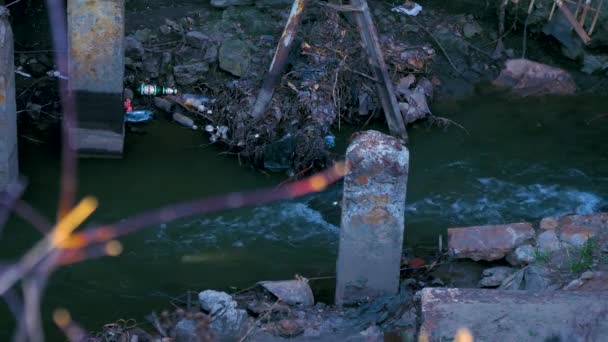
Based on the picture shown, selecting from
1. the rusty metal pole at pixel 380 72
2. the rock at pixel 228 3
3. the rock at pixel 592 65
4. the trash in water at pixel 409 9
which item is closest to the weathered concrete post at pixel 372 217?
the rusty metal pole at pixel 380 72

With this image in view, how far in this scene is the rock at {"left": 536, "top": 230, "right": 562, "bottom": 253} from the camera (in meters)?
6.72

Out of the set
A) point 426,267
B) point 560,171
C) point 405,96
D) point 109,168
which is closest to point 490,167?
point 560,171

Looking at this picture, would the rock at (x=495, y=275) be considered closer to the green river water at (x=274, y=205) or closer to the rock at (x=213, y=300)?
the green river water at (x=274, y=205)

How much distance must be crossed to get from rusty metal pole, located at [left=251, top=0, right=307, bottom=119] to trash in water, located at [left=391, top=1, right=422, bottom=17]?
243cm

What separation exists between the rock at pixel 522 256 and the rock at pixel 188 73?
14.3 ft

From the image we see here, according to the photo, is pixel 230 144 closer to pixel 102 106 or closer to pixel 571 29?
pixel 102 106

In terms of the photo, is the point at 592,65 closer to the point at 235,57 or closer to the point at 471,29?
the point at 471,29

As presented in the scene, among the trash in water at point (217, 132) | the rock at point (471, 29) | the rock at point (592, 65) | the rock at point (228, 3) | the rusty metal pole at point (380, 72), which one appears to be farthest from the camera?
the rock at point (471, 29)

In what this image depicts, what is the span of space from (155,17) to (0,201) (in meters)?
3.35

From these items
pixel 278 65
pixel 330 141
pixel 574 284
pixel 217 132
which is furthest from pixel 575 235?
pixel 217 132

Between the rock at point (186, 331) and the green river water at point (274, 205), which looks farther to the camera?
the green river water at point (274, 205)

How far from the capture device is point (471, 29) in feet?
35.9

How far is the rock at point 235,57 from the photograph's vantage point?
31.8 ft

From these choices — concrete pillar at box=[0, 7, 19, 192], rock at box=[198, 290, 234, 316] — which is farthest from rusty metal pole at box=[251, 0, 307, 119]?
rock at box=[198, 290, 234, 316]
